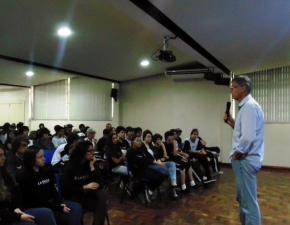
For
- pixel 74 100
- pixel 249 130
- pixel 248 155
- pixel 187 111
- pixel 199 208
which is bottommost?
pixel 199 208

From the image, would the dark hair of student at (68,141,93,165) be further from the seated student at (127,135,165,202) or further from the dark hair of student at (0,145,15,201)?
the seated student at (127,135,165,202)

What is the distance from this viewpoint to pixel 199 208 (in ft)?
12.4

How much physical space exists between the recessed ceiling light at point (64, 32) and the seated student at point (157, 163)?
2.08 metres

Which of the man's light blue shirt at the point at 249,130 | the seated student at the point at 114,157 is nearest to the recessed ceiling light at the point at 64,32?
the seated student at the point at 114,157

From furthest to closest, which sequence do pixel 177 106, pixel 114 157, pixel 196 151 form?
1. pixel 177 106
2. pixel 196 151
3. pixel 114 157

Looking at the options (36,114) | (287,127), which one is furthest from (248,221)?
(36,114)

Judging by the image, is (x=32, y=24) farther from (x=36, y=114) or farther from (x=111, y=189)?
(x=36, y=114)

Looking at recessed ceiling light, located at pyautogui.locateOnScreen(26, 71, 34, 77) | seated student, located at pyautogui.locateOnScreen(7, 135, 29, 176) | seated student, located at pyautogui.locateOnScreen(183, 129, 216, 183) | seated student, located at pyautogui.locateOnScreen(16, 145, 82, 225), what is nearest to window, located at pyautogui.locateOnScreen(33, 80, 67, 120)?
recessed ceiling light, located at pyautogui.locateOnScreen(26, 71, 34, 77)

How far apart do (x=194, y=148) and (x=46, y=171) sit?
3884mm

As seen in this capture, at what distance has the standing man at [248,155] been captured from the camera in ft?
6.38

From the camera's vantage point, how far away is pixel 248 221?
1983 millimetres

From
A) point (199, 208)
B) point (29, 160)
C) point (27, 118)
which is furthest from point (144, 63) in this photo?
point (27, 118)

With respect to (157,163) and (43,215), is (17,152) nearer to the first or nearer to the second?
(43,215)

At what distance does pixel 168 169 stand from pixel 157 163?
24cm
